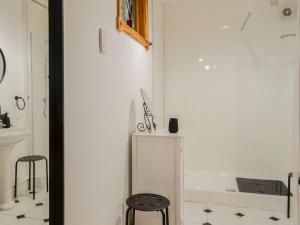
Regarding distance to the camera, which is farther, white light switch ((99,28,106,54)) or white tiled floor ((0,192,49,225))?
white light switch ((99,28,106,54))

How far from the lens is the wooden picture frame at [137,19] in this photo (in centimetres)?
244

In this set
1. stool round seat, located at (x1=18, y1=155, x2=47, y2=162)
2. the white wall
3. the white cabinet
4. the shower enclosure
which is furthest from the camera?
the shower enclosure

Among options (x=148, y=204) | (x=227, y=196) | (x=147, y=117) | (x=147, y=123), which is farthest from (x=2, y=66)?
(x=227, y=196)

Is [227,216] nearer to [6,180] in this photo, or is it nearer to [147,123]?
[147,123]

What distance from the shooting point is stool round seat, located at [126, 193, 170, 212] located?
1846 mm

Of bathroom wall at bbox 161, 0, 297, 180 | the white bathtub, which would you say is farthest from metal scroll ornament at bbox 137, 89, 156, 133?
bathroom wall at bbox 161, 0, 297, 180

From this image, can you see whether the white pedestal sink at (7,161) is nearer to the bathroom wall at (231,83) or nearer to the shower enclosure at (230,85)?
the shower enclosure at (230,85)

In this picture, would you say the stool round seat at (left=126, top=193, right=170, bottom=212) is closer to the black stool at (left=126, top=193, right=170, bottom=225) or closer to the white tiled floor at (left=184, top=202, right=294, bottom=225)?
the black stool at (left=126, top=193, right=170, bottom=225)

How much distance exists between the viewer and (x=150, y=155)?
7.51 ft

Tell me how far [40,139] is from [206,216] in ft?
7.02

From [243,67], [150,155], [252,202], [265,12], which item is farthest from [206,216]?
[265,12]

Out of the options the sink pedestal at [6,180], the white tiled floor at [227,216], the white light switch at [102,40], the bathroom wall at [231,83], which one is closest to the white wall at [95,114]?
the white light switch at [102,40]

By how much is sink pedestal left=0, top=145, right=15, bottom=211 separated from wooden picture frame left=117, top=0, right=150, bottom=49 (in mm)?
1560

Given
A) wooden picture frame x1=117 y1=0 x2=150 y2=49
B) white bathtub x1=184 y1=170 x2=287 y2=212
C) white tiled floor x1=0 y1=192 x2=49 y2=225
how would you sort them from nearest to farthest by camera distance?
white tiled floor x1=0 y1=192 x2=49 y2=225 < wooden picture frame x1=117 y1=0 x2=150 y2=49 < white bathtub x1=184 y1=170 x2=287 y2=212
